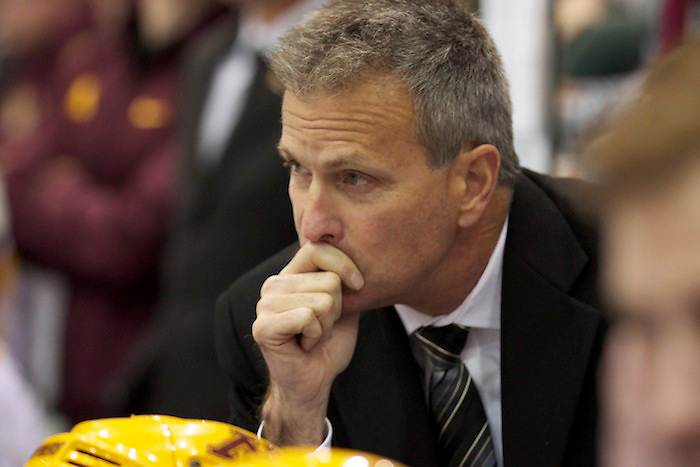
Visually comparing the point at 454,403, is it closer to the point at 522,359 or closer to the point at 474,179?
the point at 522,359

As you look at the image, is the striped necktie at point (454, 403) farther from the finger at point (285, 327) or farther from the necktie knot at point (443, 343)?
the finger at point (285, 327)

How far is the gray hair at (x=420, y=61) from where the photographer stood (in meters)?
2.01

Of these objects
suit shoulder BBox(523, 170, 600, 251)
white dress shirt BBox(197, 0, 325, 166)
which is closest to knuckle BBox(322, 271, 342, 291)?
suit shoulder BBox(523, 170, 600, 251)

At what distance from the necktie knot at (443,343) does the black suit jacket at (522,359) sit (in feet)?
0.12

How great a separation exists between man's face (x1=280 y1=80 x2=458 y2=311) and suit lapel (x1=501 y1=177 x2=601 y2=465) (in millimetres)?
172

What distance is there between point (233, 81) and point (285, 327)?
173 centimetres

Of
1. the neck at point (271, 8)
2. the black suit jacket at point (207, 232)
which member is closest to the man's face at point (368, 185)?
the black suit jacket at point (207, 232)

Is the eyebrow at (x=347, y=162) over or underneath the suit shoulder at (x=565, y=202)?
over

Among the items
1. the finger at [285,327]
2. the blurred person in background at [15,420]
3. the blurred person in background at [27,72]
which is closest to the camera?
the finger at [285,327]

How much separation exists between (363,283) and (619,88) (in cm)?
156

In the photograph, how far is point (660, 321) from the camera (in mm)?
729

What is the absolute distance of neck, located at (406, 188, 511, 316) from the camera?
2201 mm

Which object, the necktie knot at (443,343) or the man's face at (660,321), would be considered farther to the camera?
the necktie knot at (443,343)

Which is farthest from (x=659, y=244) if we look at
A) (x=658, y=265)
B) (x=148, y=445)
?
→ (x=148, y=445)
